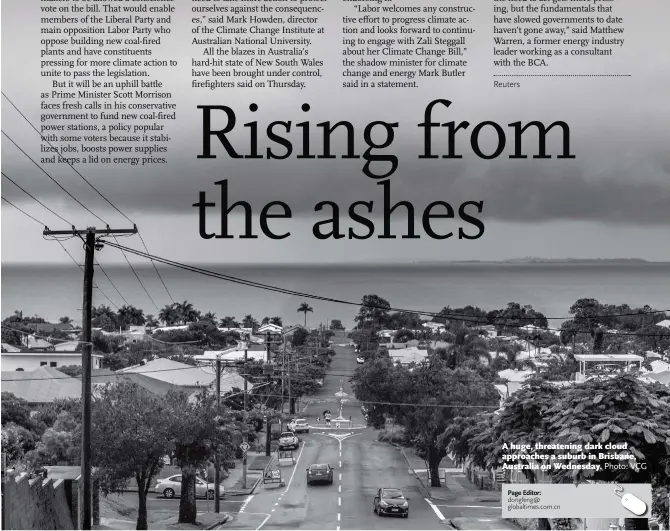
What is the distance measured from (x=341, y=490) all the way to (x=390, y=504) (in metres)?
2.77

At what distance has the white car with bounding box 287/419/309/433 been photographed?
107ft

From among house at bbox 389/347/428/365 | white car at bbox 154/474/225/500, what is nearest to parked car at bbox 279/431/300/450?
white car at bbox 154/474/225/500

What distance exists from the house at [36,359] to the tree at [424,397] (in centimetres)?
2864

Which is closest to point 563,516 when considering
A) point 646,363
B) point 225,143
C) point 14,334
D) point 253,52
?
point 225,143

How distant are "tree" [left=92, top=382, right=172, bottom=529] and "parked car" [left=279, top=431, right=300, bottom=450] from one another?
26.7 feet

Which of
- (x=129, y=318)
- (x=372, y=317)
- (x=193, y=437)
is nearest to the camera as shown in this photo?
(x=193, y=437)

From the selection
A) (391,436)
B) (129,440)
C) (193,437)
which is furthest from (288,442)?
(129,440)

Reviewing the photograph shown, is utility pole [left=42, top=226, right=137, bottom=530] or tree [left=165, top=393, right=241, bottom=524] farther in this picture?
tree [left=165, top=393, right=241, bottom=524]

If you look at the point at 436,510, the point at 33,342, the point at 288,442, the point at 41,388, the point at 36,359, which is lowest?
the point at 436,510

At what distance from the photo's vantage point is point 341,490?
24000mm

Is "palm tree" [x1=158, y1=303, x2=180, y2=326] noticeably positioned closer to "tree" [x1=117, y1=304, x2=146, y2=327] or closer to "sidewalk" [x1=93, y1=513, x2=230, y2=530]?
"tree" [x1=117, y1=304, x2=146, y2=327]

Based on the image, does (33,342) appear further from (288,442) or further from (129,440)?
(129,440)

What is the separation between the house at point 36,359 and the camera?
53.2 m

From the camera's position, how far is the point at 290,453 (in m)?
28.6
